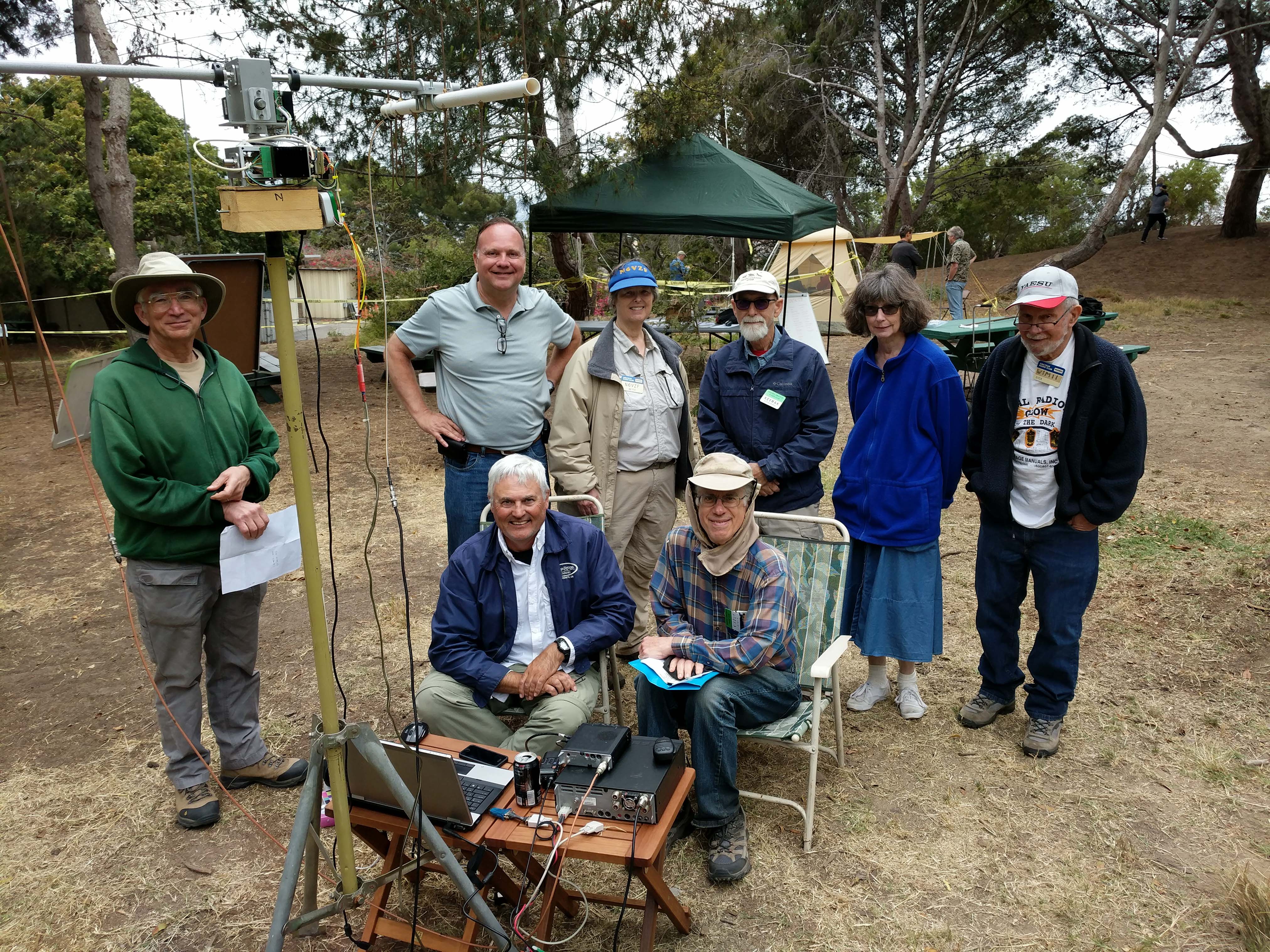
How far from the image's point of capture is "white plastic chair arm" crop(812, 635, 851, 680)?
2.71m

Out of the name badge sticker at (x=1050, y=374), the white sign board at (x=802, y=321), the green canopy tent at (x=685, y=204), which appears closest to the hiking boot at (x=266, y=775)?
the name badge sticker at (x=1050, y=374)

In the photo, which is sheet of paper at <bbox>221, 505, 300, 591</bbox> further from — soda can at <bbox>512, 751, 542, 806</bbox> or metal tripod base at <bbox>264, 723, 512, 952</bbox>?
soda can at <bbox>512, 751, 542, 806</bbox>

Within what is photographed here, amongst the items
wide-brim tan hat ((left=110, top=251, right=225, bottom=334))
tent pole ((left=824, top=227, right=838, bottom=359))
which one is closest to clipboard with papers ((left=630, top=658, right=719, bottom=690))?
wide-brim tan hat ((left=110, top=251, right=225, bottom=334))

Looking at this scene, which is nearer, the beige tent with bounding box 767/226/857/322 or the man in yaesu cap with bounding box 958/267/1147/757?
the man in yaesu cap with bounding box 958/267/1147/757

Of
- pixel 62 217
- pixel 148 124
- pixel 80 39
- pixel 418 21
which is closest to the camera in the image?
pixel 418 21

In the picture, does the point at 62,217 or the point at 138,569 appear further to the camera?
the point at 62,217

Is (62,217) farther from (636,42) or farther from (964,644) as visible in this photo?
(964,644)

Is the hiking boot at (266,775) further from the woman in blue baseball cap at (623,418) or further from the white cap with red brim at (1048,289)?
the white cap with red brim at (1048,289)

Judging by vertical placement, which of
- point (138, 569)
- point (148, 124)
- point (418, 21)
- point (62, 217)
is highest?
point (148, 124)

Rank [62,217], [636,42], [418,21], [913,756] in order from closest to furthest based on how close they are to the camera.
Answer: [913,756], [418,21], [636,42], [62,217]

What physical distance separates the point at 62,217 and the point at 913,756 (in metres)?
21.7

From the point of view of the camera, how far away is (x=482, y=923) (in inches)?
82.3

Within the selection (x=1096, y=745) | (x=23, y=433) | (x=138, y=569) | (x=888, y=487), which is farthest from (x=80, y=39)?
(x=1096, y=745)

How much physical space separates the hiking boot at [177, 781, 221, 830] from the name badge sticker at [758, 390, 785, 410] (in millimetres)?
2474
